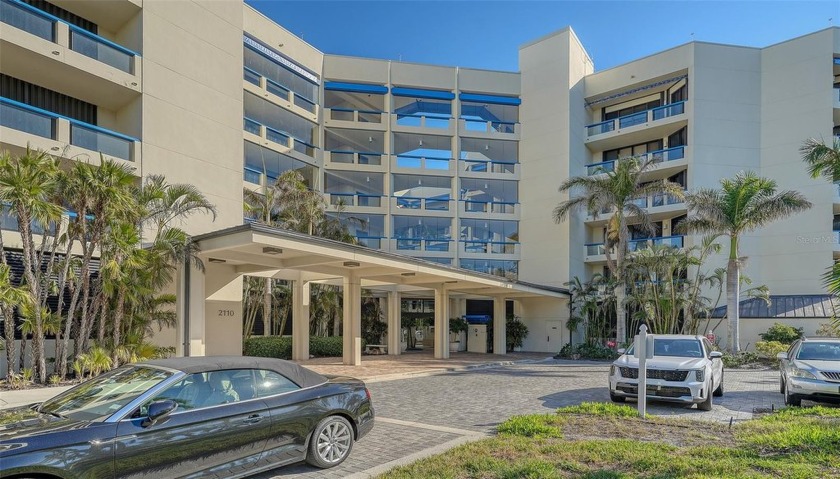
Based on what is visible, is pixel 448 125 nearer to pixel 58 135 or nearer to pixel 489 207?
pixel 489 207

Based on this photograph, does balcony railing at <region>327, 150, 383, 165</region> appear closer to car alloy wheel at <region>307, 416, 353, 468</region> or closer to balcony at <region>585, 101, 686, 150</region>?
balcony at <region>585, 101, 686, 150</region>

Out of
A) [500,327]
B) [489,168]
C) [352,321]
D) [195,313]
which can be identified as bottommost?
[500,327]

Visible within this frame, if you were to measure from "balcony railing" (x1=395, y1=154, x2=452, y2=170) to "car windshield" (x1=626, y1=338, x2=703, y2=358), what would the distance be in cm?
2562

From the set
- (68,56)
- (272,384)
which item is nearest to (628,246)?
(68,56)

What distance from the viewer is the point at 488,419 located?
9688 mm

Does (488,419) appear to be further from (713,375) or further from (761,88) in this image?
(761,88)

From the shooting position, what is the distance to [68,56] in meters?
15.6

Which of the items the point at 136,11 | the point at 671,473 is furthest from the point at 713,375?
the point at 136,11

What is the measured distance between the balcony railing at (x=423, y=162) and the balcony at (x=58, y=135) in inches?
817

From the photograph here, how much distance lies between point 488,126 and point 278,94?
14.6 meters

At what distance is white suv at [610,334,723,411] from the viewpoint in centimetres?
1041

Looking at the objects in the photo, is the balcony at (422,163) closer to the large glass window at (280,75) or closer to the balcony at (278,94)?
the balcony at (278,94)

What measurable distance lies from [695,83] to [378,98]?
20233 mm

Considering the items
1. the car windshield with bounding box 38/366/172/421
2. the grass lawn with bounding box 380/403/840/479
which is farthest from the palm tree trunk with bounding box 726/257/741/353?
the car windshield with bounding box 38/366/172/421
